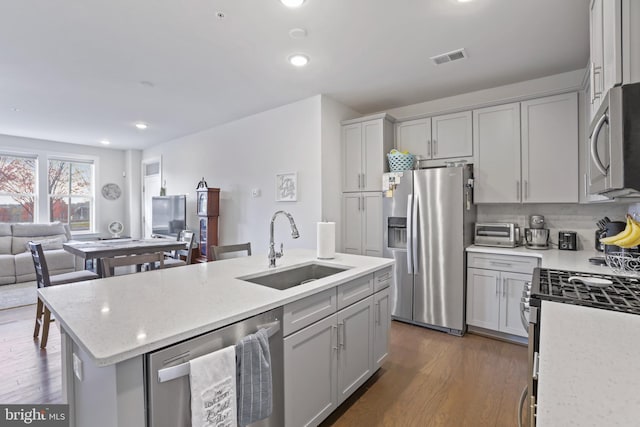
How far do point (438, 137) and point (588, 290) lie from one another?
8.03 feet

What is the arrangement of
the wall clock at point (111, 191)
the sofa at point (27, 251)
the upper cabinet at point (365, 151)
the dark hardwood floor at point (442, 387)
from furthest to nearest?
the wall clock at point (111, 191)
the sofa at point (27, 251)
the upper cabinet at point (365, 151)
the dark hardwood floor at point (442, 387)

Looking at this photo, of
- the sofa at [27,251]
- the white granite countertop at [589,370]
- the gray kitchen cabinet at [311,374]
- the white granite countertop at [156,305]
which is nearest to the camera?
the white granite countertop at [589,370]

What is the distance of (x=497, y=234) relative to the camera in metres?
3.28

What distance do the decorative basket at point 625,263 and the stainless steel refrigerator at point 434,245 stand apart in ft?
3.84

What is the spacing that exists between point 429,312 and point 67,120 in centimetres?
601

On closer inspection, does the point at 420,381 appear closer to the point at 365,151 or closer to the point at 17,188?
the point at 365,151

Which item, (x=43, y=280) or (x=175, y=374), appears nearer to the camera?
(x=175, y=374)

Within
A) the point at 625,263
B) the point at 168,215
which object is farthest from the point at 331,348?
the point at 168,215

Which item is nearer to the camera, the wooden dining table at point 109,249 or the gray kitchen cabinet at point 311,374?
the gray kitchen cabinet at point 311,374

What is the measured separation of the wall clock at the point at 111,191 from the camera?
7.27 meters

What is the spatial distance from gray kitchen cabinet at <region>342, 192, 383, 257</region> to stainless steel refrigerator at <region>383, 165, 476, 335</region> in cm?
26

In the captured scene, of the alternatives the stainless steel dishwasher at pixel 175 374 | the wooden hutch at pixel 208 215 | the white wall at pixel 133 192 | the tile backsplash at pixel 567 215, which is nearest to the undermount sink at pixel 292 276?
the stainless steel dishwasher at pixel 175 374

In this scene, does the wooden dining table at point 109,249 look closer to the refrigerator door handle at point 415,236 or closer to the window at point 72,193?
the refrigerator door handle at point 415,236

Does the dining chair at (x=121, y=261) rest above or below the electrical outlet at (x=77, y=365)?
above
